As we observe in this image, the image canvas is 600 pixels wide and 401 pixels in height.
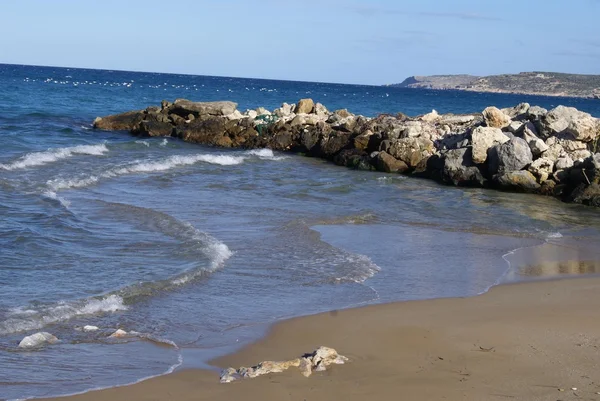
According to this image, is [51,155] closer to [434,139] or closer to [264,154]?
[264,154]

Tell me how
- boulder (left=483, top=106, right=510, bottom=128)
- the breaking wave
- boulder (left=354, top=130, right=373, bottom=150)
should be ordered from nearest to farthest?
1. the breaking wave
2. boulder (left=483, top=106, right=510, bottom=128)
3. boulder (left=354, top=130, right=373, bottom=150)

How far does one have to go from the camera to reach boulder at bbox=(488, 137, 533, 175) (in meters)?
19.9

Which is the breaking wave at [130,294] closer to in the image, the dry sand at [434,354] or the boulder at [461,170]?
the dry sand at [434,354]

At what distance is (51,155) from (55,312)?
1519 cm

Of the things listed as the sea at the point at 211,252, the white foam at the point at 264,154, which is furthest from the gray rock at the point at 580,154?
the white foam at the point at 264,154

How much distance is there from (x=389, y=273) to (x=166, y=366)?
4.53 metres

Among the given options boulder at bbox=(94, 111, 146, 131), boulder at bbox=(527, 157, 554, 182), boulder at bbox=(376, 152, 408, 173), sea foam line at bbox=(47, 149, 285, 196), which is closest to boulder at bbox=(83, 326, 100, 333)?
sea foam line at bbox=(47, 149, 285, 196)

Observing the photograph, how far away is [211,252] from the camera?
1113cm

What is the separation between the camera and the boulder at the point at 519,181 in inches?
773

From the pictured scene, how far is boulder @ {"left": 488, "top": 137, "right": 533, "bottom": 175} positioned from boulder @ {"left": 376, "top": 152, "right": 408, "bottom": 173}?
3442mm

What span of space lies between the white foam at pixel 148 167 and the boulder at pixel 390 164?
4245 mm

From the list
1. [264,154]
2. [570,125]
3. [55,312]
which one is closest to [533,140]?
[570,125]

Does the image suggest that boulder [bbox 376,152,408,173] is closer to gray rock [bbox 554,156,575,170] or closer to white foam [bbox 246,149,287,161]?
white foam [bbox 246,149,287,161]

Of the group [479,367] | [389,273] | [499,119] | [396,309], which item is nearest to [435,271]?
[389,273]
